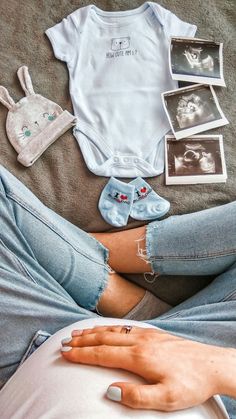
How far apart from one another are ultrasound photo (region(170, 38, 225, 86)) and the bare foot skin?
19.7 inches

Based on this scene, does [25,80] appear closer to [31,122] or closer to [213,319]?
[31,122]

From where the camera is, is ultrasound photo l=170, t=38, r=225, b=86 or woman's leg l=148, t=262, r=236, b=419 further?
ultrasound photo l=170, t=38, r=225, b=86

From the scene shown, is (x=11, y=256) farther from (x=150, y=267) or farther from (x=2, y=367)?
(x=150, y=267)

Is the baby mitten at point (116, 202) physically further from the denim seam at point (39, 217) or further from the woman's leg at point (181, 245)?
the denim seam at point (39, 217)

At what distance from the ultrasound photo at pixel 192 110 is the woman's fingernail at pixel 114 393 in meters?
0.80

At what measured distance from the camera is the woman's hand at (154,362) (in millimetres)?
764

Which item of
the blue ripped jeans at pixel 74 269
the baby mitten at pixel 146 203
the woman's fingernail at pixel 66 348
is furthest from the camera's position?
the baby mitten at pixel 146 203

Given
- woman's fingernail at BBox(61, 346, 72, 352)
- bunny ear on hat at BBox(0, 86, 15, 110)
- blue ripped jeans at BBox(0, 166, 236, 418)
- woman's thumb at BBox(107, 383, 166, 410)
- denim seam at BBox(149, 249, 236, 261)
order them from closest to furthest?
woman's thumb at BBox(107, 383, 166, 410), woman's fingernail at BBox(61, 346, 72, 352), blue ripped jeans at BBox(0, 166, 236, 418), denim seam at BBox(149, 249, 236, 261), bunny ear on hat at BBox(0, 86, 15, 110)

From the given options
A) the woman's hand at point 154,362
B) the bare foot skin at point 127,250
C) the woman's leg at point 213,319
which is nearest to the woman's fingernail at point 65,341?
the woman's hand at point 154,362

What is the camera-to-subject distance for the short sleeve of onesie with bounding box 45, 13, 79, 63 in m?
1.48

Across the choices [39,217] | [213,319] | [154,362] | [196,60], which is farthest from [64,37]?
[154,362]

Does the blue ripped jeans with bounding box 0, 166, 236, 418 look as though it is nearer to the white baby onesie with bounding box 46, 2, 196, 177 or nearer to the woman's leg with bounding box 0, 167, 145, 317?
the woman's leg with bounding box 0, 167, 145, 317

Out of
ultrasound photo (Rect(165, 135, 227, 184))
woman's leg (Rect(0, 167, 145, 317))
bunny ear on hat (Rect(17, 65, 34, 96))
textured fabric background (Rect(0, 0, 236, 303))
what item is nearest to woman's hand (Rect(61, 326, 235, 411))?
woman's leg (Rect(0, 167, 145, 317))

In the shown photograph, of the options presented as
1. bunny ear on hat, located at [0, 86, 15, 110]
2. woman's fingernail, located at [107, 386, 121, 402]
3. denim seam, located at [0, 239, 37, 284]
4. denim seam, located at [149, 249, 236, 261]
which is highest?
bunny ear on hat, located at [0, 86, 15, 110]
